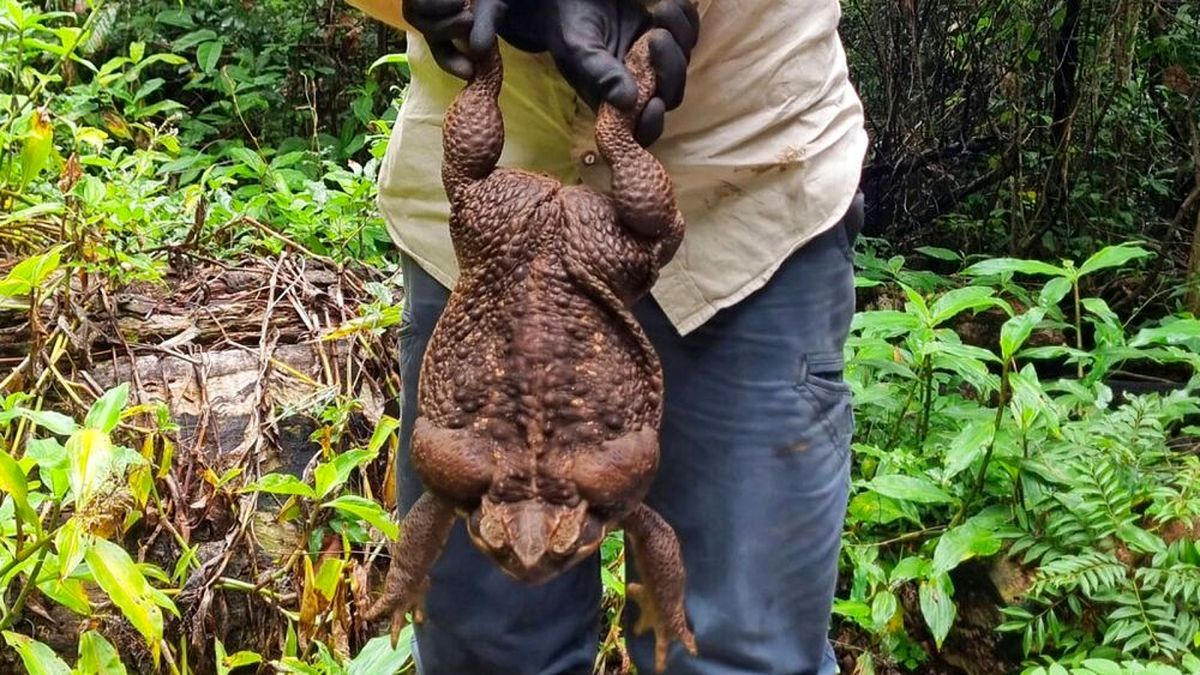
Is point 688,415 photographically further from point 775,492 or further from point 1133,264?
point 1133,264

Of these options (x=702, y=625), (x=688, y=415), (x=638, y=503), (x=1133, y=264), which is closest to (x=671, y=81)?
(x=638, y=503)

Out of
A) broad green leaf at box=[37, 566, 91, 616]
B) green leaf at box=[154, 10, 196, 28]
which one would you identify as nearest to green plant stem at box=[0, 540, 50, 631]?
broad green leaf at box=[37, 566, 91, 616]

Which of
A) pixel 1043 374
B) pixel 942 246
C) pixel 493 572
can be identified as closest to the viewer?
pixel 493 572

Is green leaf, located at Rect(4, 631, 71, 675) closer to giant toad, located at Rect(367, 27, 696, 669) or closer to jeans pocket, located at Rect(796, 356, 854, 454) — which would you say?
giant toad, located at Rect(367, 27, 696, 669)

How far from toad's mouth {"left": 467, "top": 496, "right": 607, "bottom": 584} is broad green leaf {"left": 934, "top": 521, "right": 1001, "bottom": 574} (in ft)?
5.31

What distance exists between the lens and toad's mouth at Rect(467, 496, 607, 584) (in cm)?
87

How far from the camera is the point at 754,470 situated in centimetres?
139

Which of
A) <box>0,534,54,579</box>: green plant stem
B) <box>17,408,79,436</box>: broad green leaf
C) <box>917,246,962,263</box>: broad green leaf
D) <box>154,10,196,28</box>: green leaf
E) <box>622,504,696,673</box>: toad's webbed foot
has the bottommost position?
<box>917,246,962,263</box>: broad green leaf

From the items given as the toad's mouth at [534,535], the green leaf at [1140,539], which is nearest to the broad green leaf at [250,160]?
the green leaf at [1140,539]

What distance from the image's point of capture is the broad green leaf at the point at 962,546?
2.35 metres

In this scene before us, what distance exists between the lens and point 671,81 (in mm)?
1031

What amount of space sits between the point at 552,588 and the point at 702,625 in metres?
0.20

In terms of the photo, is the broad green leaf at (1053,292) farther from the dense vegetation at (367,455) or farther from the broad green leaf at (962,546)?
the broad green leaf at (962,546)

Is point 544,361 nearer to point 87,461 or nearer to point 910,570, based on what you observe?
point 87,461
